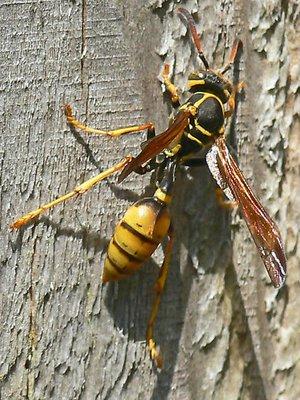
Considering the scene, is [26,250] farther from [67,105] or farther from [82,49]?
[82,49]

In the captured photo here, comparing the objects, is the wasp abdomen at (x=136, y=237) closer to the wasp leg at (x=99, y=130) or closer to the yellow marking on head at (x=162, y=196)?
the yellow marking on head at (x=162, y=196)

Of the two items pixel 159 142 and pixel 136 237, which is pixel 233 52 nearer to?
pixel 159 142

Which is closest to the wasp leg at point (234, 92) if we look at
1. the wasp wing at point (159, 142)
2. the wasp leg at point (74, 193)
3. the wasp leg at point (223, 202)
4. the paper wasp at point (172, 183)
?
the paper wasp at point (172, 183)

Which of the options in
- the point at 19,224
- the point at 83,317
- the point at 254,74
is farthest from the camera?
the point at 254,74

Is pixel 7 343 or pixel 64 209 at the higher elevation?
pixel 64 209

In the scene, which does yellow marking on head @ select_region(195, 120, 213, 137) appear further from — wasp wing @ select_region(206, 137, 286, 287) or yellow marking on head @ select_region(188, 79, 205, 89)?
yellow marking on head @ select_region(188, 79, 205, 89)

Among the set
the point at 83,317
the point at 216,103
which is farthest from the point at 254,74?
the point at 83,317
